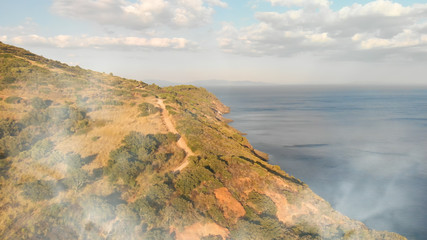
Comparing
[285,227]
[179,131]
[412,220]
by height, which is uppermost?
[179,131]

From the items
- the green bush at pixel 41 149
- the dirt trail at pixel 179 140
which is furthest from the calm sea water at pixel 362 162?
the green bush at pixel 41 149

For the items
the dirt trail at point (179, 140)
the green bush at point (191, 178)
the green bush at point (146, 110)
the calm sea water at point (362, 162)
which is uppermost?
the green bush at point (146, 110)

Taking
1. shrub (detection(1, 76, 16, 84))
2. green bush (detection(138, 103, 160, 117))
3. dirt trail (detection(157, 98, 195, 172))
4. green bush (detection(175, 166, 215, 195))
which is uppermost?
shrub (detection(1, 76, 16, 84))

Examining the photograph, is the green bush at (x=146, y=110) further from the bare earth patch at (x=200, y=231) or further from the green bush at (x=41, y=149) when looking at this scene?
the bare earth patch at (x=200, y=231)

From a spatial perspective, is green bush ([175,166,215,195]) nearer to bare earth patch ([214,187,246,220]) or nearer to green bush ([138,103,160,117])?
bare earth patch ([214,187,246,220])

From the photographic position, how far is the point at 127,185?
27.8 meters

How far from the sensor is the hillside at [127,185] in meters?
22.6

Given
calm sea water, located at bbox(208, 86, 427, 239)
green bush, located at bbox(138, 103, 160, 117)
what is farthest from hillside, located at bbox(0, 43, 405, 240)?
calm sea water, located at bbox(208, 86, 427, 239)

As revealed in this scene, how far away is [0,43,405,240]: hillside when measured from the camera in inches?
890

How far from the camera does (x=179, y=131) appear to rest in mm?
42906

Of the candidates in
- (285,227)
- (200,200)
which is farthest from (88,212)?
(285,227)

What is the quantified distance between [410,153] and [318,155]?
85.5ft

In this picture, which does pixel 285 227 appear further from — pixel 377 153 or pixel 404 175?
pixel 377 153

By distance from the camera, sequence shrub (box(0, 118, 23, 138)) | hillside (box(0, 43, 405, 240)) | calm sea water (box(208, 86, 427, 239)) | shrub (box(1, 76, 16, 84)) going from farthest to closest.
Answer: shrub (box(1, 76, 16, 84)) → calm sea water (box(208, 86, 427, 239)) → shrub (box(0, 118, 23, 138)) → hillside (box(0, 43, 405, 240))
